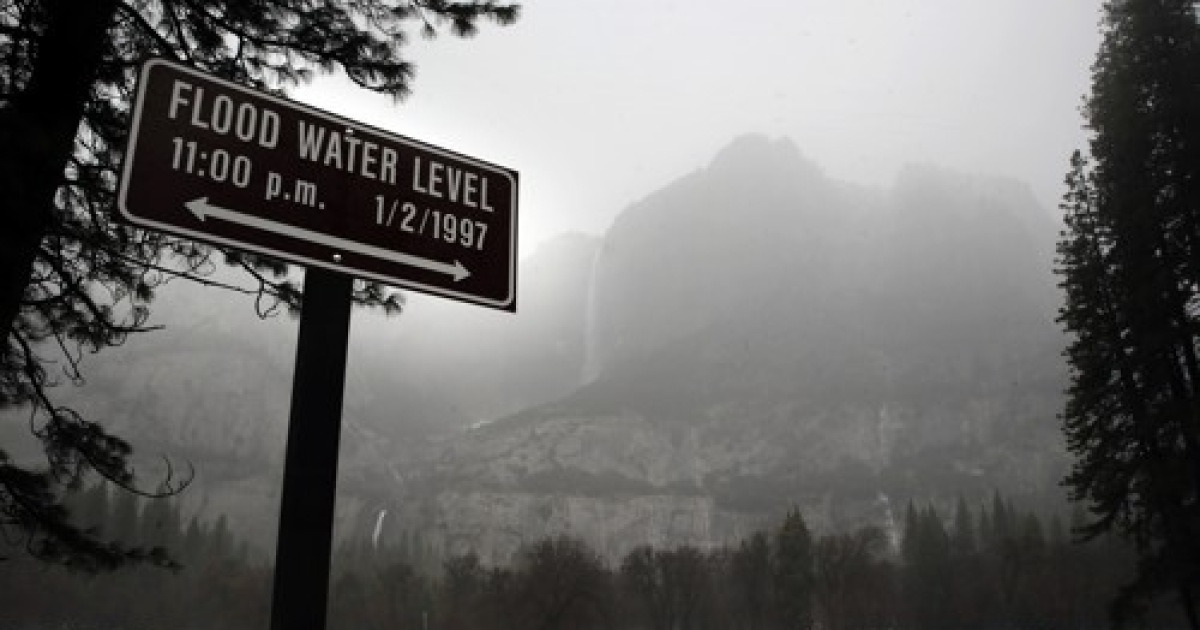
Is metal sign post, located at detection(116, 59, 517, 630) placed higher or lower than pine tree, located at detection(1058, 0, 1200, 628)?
lower

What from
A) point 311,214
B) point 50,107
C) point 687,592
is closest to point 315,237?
point 311,214

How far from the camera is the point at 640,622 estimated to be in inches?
4304

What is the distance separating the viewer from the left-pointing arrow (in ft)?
8.86

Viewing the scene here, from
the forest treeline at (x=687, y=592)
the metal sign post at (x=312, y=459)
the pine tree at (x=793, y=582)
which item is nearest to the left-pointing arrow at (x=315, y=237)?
the metal sign post at (x=312, y=459)

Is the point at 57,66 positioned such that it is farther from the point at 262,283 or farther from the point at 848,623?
the point at 848,623

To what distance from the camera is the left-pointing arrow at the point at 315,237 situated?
2.70m

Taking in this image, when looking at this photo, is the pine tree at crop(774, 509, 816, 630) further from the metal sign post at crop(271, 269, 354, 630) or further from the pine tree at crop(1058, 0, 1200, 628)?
the metal sign post at crop(271, 269, 354, 630)

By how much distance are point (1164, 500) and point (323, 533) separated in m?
28.3

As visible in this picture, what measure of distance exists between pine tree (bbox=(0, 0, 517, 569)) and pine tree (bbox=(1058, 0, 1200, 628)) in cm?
2569

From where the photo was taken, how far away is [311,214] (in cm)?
293

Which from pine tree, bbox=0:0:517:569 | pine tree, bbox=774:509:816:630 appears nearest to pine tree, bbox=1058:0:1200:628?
pine tree, bbox=0:0:517:569

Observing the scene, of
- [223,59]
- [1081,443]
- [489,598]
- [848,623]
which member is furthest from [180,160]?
[848,623]

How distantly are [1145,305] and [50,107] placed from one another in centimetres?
2777

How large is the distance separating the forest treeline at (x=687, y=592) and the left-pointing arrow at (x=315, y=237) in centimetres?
8316
